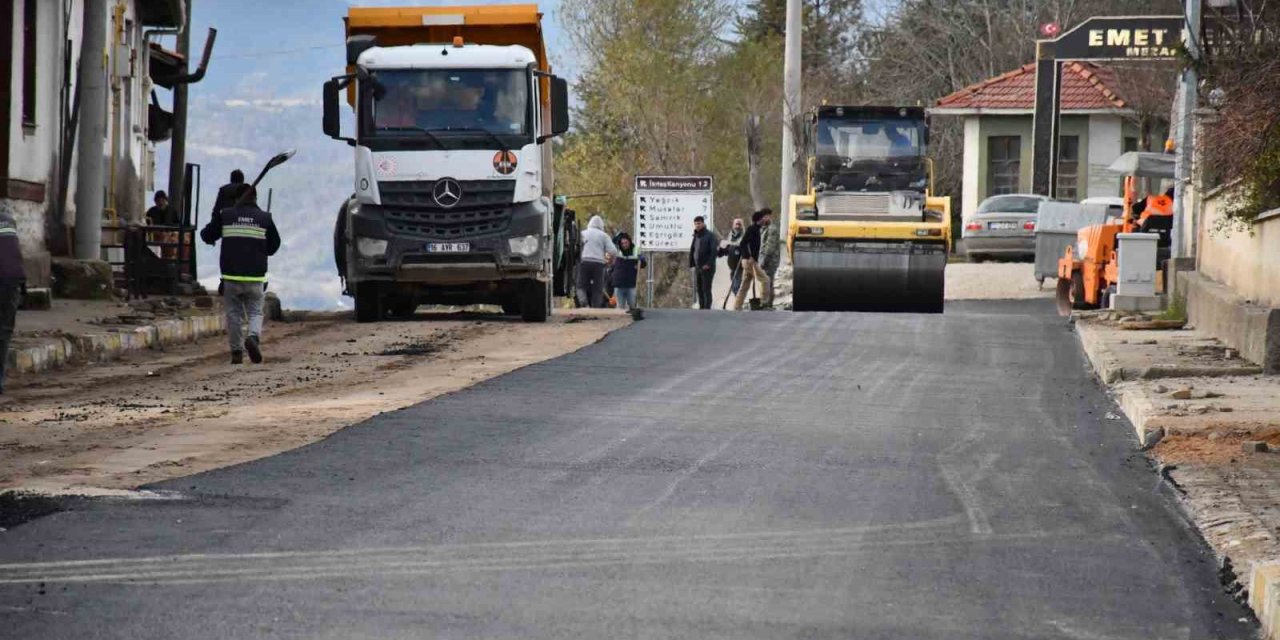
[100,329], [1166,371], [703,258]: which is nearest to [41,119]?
[100,329]

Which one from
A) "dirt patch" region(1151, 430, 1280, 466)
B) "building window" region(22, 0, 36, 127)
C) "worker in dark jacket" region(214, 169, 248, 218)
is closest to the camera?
"dirt patch" region(1151, 430, 1280, 466)

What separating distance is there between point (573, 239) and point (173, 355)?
44.1 ft

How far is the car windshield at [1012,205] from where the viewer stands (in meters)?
42.0

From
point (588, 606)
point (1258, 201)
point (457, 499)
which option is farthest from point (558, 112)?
point (588, 606)

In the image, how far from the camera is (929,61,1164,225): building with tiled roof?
51781 millimetres

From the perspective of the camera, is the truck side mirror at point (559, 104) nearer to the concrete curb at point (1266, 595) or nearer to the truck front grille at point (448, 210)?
the truck front grille at point (448, 210)

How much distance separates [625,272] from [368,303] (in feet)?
38.2

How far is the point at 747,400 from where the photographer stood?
13.9m

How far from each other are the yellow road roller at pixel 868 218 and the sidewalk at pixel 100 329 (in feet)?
27.5

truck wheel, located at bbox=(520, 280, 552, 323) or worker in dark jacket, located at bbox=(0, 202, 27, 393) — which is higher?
worker in dark jacket, located at bbox=(0, 202, 27, 393)

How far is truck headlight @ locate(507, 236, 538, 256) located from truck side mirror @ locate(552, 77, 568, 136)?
1.30 m

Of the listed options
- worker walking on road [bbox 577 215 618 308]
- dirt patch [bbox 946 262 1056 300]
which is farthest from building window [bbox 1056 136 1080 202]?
worker walking on road [bbox 577 215 618 308]

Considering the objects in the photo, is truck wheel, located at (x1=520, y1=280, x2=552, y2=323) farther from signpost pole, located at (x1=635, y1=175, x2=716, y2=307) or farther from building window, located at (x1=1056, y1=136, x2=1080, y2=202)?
building window, located at (x1=1056, y1=136, x2=1080, y2=202)

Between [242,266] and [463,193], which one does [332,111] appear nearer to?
[463,193]
